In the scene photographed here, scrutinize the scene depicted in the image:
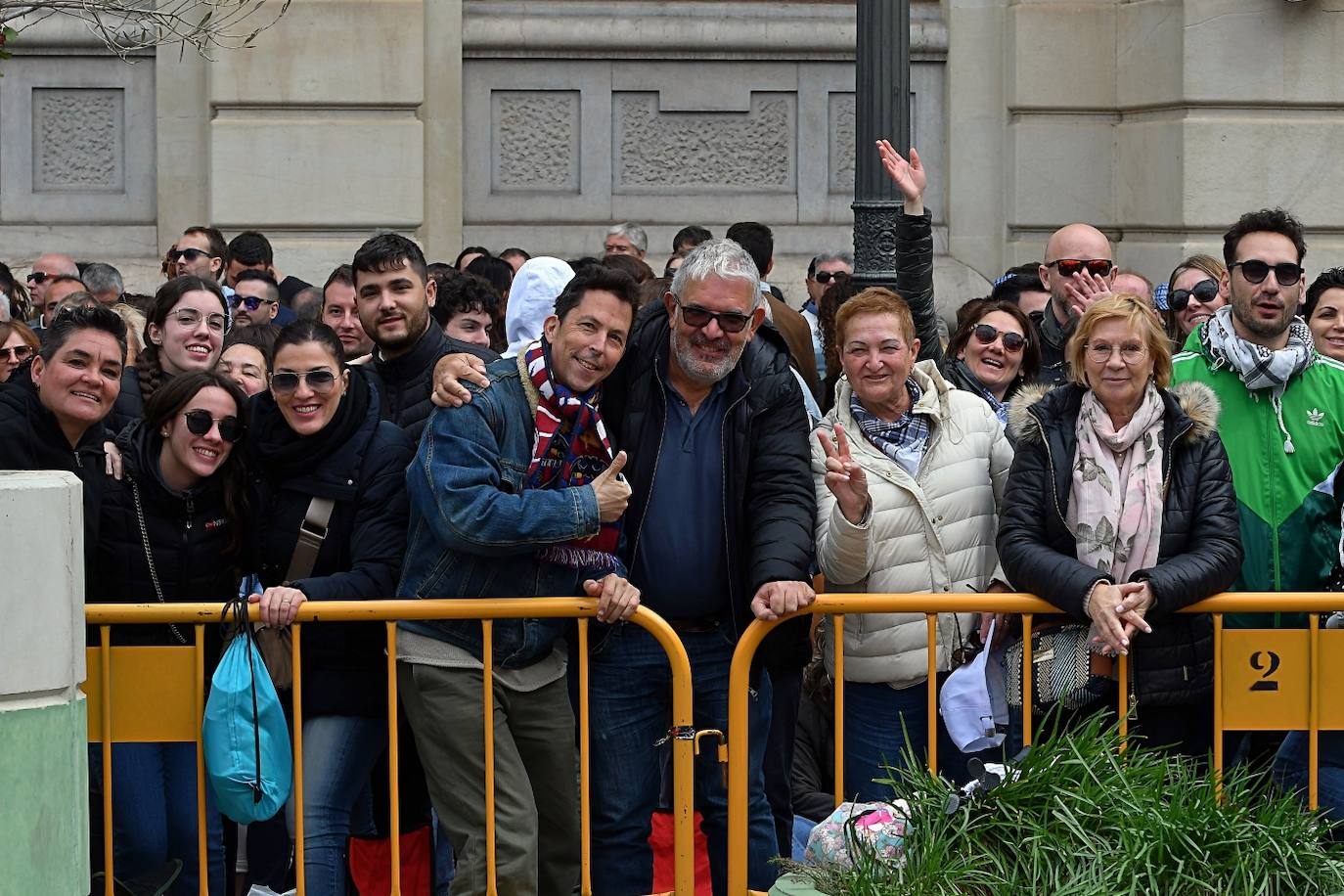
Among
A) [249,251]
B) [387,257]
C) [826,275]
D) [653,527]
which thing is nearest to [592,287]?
[653,527]

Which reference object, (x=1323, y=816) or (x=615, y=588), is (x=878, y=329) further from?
(x=1323, y=816)

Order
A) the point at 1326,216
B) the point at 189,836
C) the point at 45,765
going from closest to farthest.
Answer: the point at 45,765, the point at 189,836, the point at 1326,216

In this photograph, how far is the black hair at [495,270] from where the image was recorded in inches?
366

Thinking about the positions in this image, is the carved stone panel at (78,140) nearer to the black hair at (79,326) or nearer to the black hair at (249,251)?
the black hair at (249,251)

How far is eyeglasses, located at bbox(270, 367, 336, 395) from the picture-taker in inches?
219

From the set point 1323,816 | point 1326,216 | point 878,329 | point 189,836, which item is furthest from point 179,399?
point 1326,216

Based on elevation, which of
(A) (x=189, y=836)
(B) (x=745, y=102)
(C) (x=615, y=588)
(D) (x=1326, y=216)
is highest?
(B) (x=745, y=102)

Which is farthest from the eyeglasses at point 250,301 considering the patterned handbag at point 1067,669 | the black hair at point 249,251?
the patterned handbag at point 1067,669

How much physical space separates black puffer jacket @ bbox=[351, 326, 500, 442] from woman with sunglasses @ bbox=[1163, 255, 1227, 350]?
11.1 ft

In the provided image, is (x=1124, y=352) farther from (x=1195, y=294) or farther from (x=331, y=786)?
(x=1195, y=294)

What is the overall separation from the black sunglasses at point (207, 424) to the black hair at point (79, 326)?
54 cm

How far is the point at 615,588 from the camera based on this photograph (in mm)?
5148

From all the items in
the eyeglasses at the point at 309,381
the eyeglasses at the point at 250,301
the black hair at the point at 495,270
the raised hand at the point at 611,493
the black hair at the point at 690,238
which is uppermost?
the black hair at the point at 690,238

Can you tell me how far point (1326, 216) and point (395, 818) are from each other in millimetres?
9107
